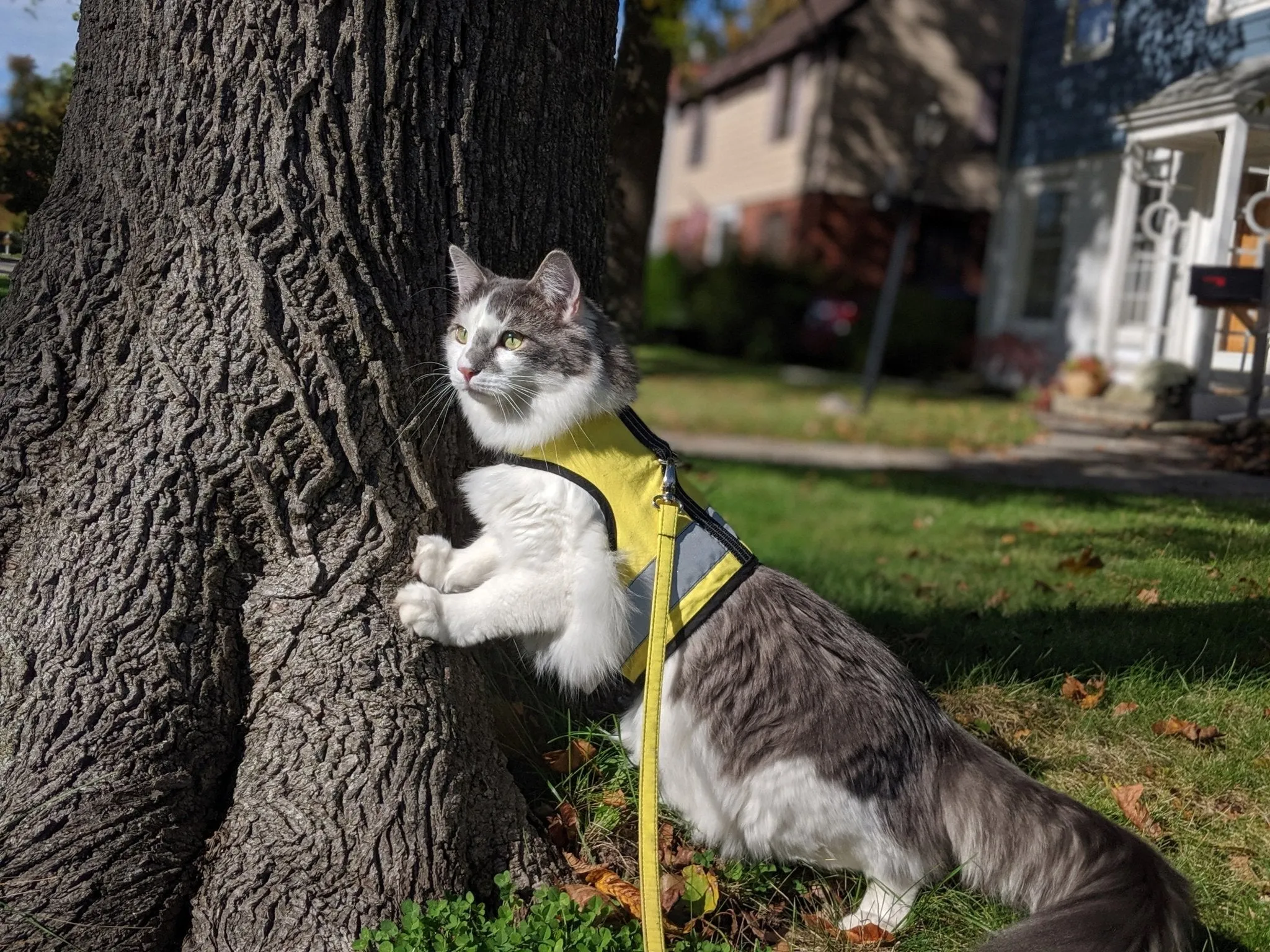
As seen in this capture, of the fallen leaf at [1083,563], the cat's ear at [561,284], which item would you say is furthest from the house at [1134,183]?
the cat's ear at [561,284]

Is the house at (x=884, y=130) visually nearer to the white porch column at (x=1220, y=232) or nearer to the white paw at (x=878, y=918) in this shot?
the white porch column at (x=1220, y=232)

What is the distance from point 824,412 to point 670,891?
10.7 meters

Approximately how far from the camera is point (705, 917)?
2.71 metres

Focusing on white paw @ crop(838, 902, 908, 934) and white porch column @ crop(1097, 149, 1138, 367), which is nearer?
white paw @ crop(838, 902, 908, 934)

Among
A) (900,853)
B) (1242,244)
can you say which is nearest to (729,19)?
(1242,244)

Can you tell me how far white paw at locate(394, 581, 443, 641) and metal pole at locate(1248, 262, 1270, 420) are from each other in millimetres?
3474

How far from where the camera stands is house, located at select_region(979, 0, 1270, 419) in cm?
468

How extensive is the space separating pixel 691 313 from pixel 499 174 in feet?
60.2

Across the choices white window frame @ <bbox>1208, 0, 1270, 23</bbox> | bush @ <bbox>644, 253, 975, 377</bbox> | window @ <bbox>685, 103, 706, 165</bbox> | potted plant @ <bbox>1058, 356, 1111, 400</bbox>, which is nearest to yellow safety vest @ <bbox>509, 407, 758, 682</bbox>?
white window frame @ <bbox>1208, 0, 1270, 23</bbox>

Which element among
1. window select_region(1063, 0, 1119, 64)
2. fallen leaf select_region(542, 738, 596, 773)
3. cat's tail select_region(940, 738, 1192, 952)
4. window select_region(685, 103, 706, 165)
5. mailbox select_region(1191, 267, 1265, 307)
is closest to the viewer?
cat's tail select_region(940, 738, 1192, 952)

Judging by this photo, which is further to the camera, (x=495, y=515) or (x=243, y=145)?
(x=495, y=515)

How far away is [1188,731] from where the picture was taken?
321cm

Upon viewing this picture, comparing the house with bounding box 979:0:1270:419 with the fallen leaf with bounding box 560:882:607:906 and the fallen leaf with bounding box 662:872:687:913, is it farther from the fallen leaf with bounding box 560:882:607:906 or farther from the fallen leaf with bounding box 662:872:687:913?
the fallen leaf with bounding box 560:882:607:906

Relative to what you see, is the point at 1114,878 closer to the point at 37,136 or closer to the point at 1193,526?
the point at 1193,526
